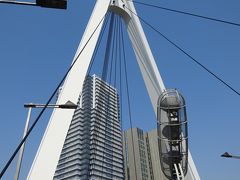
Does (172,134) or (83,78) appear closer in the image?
(172,134)

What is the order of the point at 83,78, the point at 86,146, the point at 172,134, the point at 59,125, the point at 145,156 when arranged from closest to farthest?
the point at 172,134 → the point at 59,125 → the point at 83,78 → the point at 86,146 → the point at 145,156

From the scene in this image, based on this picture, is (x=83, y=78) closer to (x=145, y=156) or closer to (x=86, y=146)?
(x=86, y=146)

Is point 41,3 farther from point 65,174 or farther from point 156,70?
point 65,174

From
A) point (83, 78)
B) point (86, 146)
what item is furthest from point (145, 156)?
point (83, 78)

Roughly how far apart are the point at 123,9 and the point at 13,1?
13.8 metres

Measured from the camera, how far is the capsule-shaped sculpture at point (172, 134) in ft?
29.5

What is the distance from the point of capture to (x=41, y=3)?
475 cm

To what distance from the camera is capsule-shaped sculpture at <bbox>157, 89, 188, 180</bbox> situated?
29.5 ft

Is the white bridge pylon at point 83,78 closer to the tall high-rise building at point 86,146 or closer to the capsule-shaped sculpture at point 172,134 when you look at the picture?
the tall high-rise building at point 86,146

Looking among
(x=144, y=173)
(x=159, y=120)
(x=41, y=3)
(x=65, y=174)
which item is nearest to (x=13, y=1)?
(x=41, y=3)

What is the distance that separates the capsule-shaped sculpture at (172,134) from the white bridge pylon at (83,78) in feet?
12.0

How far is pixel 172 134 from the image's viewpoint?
30.1 feet

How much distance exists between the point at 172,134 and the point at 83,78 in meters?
5.18

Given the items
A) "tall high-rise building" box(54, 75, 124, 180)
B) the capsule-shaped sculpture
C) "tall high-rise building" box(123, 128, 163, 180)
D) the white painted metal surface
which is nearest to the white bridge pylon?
the white painted metal surface
